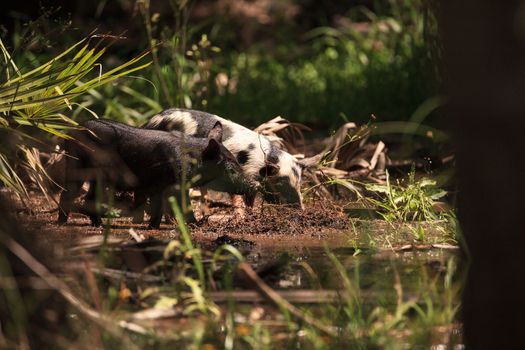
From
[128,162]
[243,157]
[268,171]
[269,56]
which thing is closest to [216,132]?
[243,157]

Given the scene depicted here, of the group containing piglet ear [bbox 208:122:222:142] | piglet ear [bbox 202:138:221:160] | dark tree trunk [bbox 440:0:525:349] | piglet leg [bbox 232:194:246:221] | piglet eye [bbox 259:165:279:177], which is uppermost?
dark tree trunk [bbox 440:0:525:349]

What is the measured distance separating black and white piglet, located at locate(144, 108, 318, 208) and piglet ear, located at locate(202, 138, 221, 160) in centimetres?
39

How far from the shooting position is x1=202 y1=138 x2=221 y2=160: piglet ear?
687 centimetres

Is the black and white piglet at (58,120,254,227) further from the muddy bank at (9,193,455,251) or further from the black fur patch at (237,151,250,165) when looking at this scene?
the black fur patch at (237,151,250,165)

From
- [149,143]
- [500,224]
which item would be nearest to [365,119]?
[149,143]

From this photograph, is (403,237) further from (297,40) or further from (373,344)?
(297,40)

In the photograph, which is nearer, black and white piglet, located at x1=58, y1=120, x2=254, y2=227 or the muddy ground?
the muddy ground

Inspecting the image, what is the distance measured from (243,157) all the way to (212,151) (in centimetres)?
60

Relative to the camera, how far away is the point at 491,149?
2.84 meters

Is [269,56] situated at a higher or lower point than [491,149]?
lower

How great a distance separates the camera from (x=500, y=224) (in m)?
2.86

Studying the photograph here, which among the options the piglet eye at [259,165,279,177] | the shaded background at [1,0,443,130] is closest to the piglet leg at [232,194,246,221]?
the piglet eye at [259,165,279,177]

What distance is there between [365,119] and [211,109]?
5.22 feet

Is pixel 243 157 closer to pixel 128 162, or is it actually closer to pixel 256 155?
pixel 256 155
